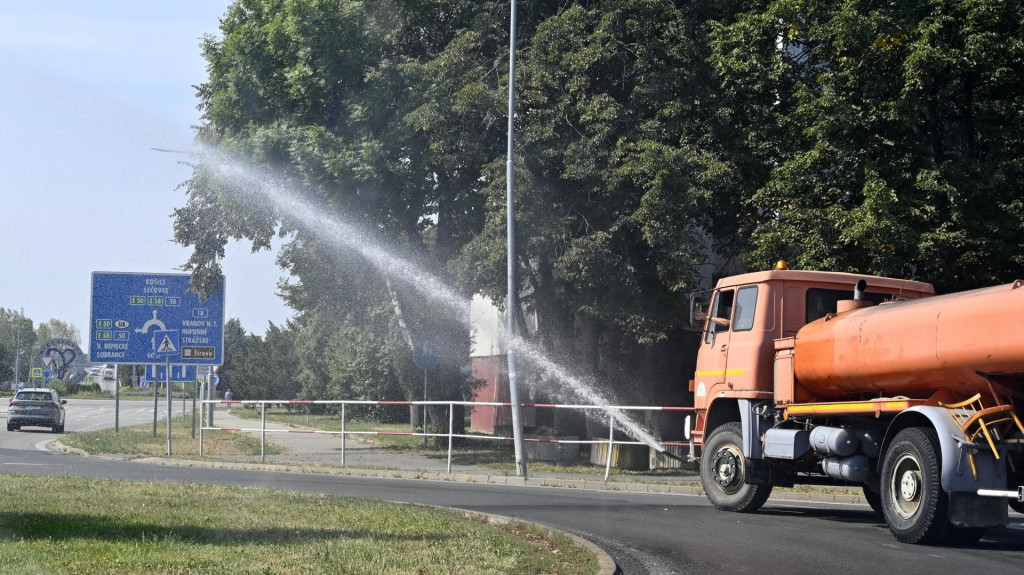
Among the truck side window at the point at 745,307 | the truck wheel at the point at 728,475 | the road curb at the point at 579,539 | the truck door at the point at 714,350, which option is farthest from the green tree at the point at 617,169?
the road curb at the point at 579,539

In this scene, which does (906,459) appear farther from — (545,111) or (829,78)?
(545,111)

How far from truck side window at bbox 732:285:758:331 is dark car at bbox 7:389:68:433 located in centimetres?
3263

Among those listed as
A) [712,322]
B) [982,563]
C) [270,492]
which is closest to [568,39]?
[712,322]

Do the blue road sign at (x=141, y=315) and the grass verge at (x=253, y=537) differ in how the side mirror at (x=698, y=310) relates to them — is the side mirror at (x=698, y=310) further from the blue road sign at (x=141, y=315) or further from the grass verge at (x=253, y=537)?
the blue road sign at (x=141, y=315)

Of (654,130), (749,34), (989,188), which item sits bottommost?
(989,188)

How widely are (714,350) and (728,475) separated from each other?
1.72m

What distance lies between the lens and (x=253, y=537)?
10.2 meters

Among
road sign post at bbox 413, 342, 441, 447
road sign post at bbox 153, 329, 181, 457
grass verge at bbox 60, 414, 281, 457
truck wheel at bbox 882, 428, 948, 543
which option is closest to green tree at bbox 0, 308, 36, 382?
grass verge at bbox 60, 414, 281, 457

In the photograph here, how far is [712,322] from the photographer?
15.9 m

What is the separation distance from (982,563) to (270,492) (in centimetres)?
892

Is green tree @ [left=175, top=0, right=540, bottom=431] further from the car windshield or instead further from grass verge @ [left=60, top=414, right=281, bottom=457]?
the car windshield

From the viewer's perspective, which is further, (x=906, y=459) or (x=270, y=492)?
(x=270, y=492)

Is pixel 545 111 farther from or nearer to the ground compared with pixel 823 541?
farther from the ground

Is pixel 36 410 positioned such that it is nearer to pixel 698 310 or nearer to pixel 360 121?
pixel 360 121
